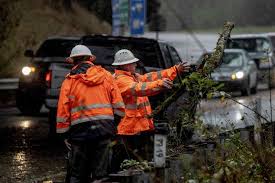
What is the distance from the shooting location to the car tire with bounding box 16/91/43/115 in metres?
19.4

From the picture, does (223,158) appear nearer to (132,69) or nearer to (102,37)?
(132,69)

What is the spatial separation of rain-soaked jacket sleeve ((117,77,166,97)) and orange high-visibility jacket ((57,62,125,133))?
570 millimetres

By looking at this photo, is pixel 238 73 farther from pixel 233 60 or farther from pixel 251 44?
pixel 251 44

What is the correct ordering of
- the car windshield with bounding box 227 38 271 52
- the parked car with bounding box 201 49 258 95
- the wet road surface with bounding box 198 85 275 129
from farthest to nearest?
the car windshield with bounding box 227 38 271 52 → the parked car with bounding box 201 49 258 95 → the wet road surface with bounding box 198 85 275 129

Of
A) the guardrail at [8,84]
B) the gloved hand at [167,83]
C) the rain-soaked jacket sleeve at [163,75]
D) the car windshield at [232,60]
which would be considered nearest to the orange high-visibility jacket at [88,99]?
the gloved hand at [167,83]

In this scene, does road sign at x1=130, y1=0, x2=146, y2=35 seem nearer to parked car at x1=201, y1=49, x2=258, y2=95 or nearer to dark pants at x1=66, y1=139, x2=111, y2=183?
parked car at x1=201, y1=49, x2=258, y2=95

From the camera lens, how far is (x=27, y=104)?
66.1 feet

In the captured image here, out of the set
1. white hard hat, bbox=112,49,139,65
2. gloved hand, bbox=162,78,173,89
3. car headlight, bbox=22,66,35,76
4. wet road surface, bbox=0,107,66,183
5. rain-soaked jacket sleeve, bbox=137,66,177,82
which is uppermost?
white hard hat, bbox=112,49,139,65

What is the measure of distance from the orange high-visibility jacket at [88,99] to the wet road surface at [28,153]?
2.57 meters

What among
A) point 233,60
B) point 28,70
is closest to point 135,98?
point 28,70

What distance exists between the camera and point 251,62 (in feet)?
94.1

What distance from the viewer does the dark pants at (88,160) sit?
8.34 meters

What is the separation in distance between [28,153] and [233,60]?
51.8 feet

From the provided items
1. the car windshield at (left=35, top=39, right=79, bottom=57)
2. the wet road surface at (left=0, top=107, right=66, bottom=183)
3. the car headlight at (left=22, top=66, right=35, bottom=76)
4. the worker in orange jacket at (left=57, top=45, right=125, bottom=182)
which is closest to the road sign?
the car windshield at (left=35, top=39, right=79, bottom=57)
